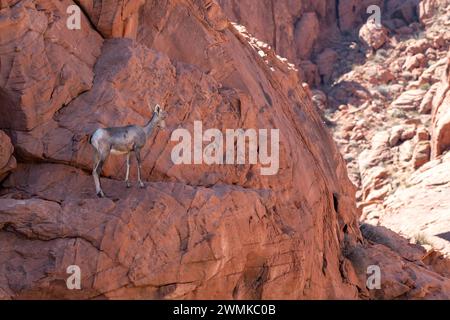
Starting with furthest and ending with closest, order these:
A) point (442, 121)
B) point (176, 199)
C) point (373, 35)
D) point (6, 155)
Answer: point (373, 35)
point (442, 121)
point (176, 199)
point (6, 155)

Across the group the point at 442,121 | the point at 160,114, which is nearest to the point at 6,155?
the point at 160,114

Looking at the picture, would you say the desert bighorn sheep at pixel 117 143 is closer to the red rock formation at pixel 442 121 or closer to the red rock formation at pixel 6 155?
the red rock formation at pixel 6 155

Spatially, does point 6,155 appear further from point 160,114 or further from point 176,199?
point 176,199

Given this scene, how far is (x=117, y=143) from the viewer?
34.8 ft

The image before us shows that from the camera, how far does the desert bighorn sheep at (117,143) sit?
411 inches

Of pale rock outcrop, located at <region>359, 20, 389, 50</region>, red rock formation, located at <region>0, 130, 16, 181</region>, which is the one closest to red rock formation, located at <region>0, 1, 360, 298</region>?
red rock formation, located at <region>0, 130, 16, 181</region>

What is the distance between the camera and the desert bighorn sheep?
10.4m

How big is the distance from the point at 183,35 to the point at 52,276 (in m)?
5.93

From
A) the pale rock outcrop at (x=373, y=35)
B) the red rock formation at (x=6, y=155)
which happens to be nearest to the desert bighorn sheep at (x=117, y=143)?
the red rock formation at (x=6, y=155)

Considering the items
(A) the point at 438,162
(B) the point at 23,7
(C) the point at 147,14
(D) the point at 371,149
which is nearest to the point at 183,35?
(C) the point at 147,14

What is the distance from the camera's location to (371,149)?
32750 millimetres

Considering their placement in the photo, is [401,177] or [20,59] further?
[401,177]

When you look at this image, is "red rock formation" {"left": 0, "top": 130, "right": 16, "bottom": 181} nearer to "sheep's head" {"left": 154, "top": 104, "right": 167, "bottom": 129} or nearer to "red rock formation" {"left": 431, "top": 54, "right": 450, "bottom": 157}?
"sheep's head" {"left": 154, "top": 104, "right": 167, "bottom": 129}
